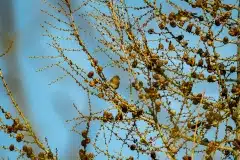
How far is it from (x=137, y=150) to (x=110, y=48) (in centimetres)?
242

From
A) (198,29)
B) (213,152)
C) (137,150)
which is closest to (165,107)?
(137,150)

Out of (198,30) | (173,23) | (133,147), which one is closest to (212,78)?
(198,30)

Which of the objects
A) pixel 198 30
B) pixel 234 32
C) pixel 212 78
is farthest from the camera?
pixel 234 32

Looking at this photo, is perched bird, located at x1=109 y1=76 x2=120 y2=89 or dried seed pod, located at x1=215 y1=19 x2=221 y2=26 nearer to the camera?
perched bird, located at x1=109 y1=76 x2=120 y2=89

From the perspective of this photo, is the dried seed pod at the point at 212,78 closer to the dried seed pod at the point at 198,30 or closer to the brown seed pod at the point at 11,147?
the dried seed pod at the point at 198,30

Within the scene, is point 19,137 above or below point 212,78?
below

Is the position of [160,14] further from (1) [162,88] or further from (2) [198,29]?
(1) [162,88]

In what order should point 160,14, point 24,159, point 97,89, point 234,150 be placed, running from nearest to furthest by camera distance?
point 24,159 < point 97,89 < point 234,150 < point 160,14

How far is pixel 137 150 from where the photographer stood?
538 cm

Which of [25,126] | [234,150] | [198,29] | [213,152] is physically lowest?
[213,152]

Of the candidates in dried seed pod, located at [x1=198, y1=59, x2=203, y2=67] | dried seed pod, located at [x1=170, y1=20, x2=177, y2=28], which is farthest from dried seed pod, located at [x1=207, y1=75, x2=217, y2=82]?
dried seed pod, located at [x1=170, y1=20, x2=177, y2=28]

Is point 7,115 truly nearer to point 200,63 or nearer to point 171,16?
point 200,63

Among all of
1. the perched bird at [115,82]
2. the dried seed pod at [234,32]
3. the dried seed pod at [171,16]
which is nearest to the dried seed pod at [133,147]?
the perched bird at [115,82]

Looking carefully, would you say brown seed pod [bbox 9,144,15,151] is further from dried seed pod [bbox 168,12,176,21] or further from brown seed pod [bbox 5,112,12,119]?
dried seed pod [bbox 168,12,176,21]
